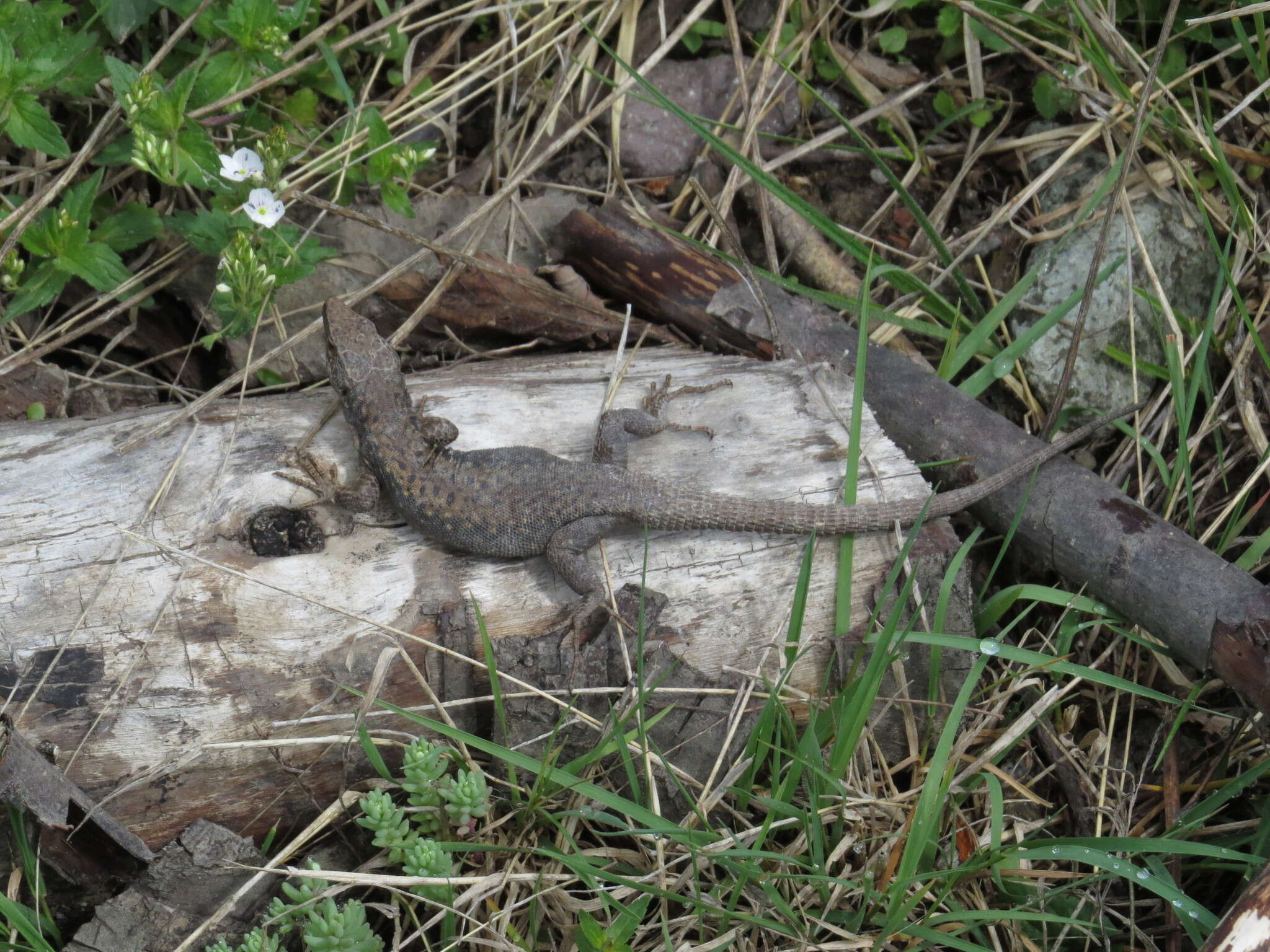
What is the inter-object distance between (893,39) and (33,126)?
13.3ft

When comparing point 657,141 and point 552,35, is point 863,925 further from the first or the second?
point 552,35

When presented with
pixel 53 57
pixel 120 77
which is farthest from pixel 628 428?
pixel 53 57

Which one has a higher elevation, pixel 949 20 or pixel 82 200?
pixel 949 20

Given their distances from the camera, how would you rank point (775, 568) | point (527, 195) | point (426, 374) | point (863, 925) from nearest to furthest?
point (863, 925)
point (775, 568)
point (426, 374)
point (527, 195)

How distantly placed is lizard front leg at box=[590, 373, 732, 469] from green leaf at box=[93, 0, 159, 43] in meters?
2.67

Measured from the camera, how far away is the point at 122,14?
4.27 meters

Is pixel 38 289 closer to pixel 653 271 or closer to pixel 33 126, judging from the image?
pixel 33 126

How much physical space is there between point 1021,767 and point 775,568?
130cm

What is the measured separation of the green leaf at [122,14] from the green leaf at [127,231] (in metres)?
0.77

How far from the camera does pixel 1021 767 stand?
153 inches

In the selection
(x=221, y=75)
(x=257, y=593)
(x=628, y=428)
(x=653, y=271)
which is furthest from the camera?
(x=653, y=271)

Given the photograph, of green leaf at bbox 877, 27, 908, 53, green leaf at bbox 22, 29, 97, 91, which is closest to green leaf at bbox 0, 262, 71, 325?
green leaf at bbox 22, 29, 97, 91

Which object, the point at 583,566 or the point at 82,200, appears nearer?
the point at 583,566

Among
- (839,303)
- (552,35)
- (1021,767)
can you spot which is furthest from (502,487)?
(552,35)
